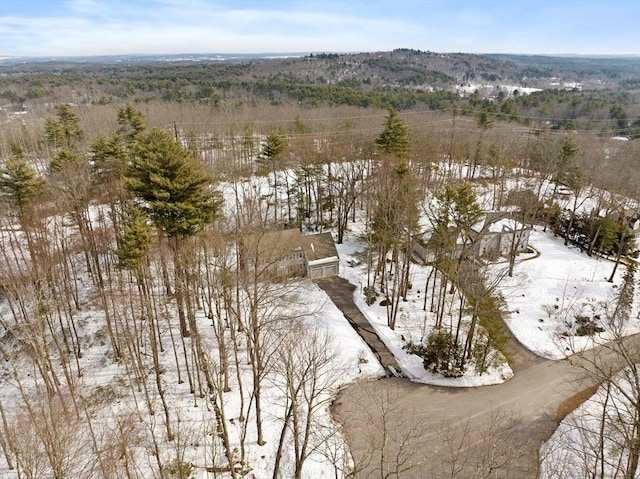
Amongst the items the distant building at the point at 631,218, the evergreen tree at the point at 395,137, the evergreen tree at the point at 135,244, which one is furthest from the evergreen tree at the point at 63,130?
the distant building at the point at 631,218

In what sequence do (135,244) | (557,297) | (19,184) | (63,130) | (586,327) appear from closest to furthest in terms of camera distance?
(135,244), (19,184), (586,327), (557,297), (63,130)

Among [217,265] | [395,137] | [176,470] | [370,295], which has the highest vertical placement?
[395,137]

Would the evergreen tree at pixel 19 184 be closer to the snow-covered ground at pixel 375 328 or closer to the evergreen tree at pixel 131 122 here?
the snow-covered ground at pixel 375 328

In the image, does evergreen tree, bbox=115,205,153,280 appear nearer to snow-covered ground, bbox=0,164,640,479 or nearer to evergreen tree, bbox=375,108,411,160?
snow-covered ground, bbox=0,164,640,479

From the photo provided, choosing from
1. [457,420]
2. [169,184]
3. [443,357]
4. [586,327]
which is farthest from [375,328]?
[169,184]

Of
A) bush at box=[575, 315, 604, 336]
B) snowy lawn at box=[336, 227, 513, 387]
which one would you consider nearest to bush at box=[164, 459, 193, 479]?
snowy lawn at box=[336, 227, 513, 387]

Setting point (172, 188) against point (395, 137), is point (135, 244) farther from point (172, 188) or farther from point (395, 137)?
point (395, 137)

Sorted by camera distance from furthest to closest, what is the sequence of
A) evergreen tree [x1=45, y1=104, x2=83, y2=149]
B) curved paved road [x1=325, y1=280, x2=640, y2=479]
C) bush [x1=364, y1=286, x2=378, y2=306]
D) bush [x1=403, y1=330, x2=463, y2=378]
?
evergreen tree [x1=45, y1=104, x2=83, y2=149]
bush [x1=364, y1=286, x2=378, y2=306]
bush [x1=403, y1=330, x2=463, y2=378]
curved paved road [x1=325, y1=280, x2=640, y2=479]

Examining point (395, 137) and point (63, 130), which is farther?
point (63, 130)
